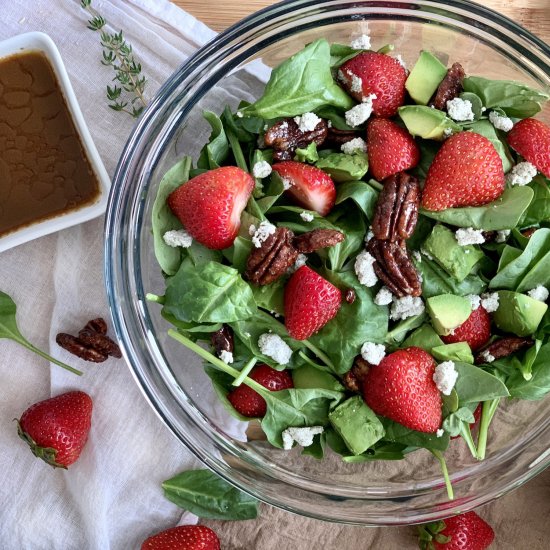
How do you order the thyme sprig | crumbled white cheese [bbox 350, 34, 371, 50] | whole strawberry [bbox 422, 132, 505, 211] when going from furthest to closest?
the thyme sprig
crumbled white cheese [bbox 350, 34, 371, 50]
whole strawberry [bbox 422, 132, 505, 211]

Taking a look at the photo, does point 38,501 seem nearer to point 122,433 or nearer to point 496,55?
point 122,433

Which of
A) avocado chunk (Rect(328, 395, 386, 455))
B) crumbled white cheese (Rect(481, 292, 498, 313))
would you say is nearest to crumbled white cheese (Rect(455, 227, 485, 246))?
crumbled white cheese (Rect(481, 292, 498, 313))

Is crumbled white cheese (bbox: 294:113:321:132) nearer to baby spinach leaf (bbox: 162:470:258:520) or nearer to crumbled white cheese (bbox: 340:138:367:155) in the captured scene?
crumbled white cheese (bbox: 340:138:367:155)

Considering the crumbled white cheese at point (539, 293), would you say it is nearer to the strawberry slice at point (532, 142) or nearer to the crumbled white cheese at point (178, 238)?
the strawberry slice at point (532, 142)

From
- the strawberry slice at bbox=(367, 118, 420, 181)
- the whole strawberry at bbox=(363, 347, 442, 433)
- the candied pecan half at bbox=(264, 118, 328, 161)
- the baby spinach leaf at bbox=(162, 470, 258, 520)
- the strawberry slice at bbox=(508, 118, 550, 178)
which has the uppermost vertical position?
the strawberry slice at bbox=(508, 118, 550, 178)

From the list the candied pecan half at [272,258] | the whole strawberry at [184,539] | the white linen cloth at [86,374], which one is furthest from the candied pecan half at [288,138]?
the whole strawberry at [184,539]

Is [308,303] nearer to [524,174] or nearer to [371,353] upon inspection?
[371,353]
